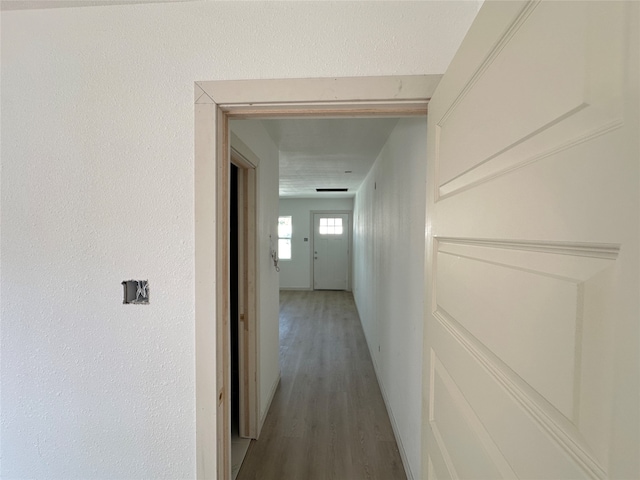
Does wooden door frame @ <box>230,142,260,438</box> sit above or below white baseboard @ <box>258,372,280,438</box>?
above

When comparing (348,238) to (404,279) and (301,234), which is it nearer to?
(301,234)

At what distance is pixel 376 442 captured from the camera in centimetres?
205

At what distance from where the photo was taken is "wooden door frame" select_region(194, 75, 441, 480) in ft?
3.24

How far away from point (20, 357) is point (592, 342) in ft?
5.55

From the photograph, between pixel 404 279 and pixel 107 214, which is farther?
pixel 404 279

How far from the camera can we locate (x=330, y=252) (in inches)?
290

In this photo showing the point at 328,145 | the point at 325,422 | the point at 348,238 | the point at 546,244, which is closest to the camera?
the point at 546,244

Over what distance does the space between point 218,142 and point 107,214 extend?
1.62 ft

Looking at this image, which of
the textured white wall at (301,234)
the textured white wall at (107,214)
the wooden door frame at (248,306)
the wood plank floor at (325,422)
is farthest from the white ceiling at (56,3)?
the textured white wall at (301,234)

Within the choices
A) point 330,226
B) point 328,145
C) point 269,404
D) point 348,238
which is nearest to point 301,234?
point 330,226

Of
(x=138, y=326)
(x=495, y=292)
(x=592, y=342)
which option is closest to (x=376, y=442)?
(x=138, y=326)

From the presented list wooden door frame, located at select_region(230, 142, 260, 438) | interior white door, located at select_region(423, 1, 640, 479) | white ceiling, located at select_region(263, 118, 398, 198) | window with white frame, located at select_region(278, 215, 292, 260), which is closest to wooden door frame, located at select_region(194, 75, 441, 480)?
interior white door, located at select_region(423, 1, 640, 479)

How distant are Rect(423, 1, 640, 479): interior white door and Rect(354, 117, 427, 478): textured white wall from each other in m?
0.73

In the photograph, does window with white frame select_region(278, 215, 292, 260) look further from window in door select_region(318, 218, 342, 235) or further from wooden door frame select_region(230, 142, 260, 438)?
wooden door frame select_region(230, 142, 260, 438)
